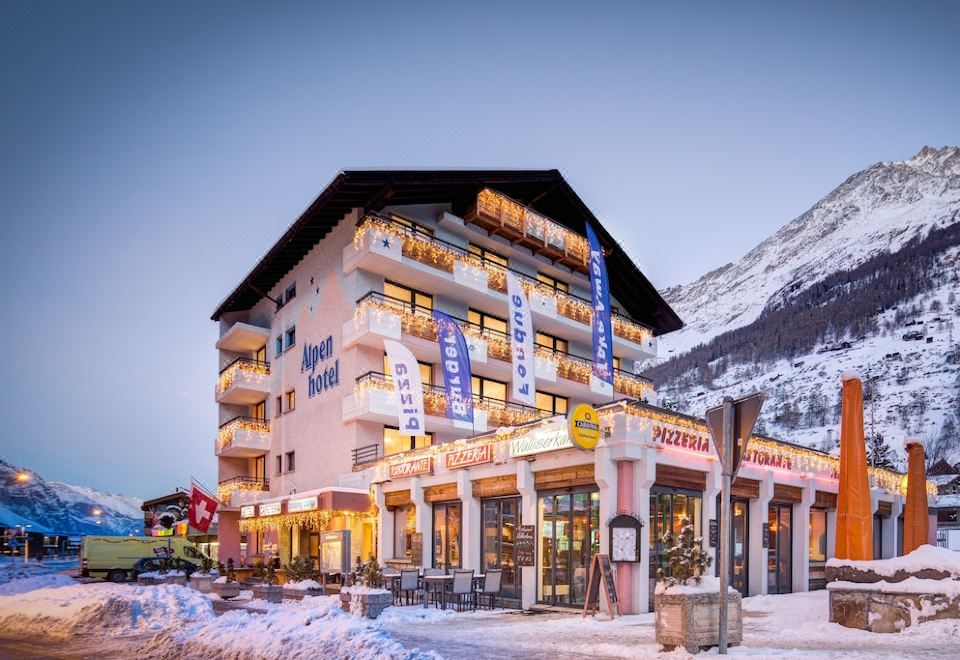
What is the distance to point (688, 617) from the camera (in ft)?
34.7

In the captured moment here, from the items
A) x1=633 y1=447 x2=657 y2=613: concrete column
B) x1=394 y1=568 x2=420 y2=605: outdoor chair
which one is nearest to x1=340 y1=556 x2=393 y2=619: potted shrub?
x1=394 y1=568 x2=420 y2=605: outdoor chair

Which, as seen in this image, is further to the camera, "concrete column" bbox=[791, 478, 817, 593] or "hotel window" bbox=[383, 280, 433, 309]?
"hotel window" bbox=[383, 280, 433, 309]

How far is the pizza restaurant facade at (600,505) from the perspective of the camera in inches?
729

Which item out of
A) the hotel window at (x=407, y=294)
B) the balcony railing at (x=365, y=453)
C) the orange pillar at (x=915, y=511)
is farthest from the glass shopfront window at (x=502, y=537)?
the hotel window at (x=407, y=294)

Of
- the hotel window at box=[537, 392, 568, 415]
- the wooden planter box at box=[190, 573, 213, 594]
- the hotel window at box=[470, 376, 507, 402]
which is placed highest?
the hotel window at box=[470, 376, 507, 402]

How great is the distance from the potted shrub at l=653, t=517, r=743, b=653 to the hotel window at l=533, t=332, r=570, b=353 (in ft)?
90.2

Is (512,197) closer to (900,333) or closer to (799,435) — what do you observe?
(799,435)

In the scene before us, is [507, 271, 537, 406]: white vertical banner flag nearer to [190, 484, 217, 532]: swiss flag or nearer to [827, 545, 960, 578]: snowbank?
[827, 545, 960, 578]: snowbank

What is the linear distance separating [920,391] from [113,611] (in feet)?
444

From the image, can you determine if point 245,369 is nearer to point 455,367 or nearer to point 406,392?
point 406,392

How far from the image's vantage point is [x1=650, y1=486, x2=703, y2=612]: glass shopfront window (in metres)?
19.3

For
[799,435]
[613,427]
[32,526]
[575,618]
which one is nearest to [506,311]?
[613,427]

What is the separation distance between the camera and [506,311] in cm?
3688

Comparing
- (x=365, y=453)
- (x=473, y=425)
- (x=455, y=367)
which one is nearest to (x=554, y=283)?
(x=473, y=425)
